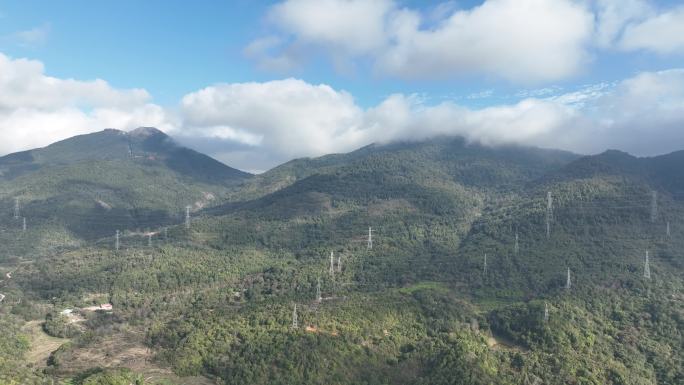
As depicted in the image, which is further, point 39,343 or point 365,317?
point 365,317

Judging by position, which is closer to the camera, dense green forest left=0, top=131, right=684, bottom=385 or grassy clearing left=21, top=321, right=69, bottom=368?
dense green forest left=0, top=131, right=684, bottom=385

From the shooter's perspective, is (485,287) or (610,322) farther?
(485,287)

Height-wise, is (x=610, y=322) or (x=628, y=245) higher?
(x=628, y=245)

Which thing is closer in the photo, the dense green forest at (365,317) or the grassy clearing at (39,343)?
the dense green forest at (365,317)

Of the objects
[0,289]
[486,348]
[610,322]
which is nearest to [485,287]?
[610,322]

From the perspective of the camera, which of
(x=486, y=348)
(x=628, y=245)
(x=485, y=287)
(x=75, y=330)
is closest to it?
(x=486, y=348)

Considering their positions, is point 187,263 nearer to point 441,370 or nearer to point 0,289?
point 0,289

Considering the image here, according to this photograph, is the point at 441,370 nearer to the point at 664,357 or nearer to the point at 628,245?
the point at 664,357

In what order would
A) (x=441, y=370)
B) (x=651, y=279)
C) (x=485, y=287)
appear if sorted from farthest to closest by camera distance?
(x=485, y=287) < (x=651, y=279) < (x=441, y=370)

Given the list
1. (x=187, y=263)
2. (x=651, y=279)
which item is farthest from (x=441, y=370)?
(x=187, y=263)

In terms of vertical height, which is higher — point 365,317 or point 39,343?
point 365,317
